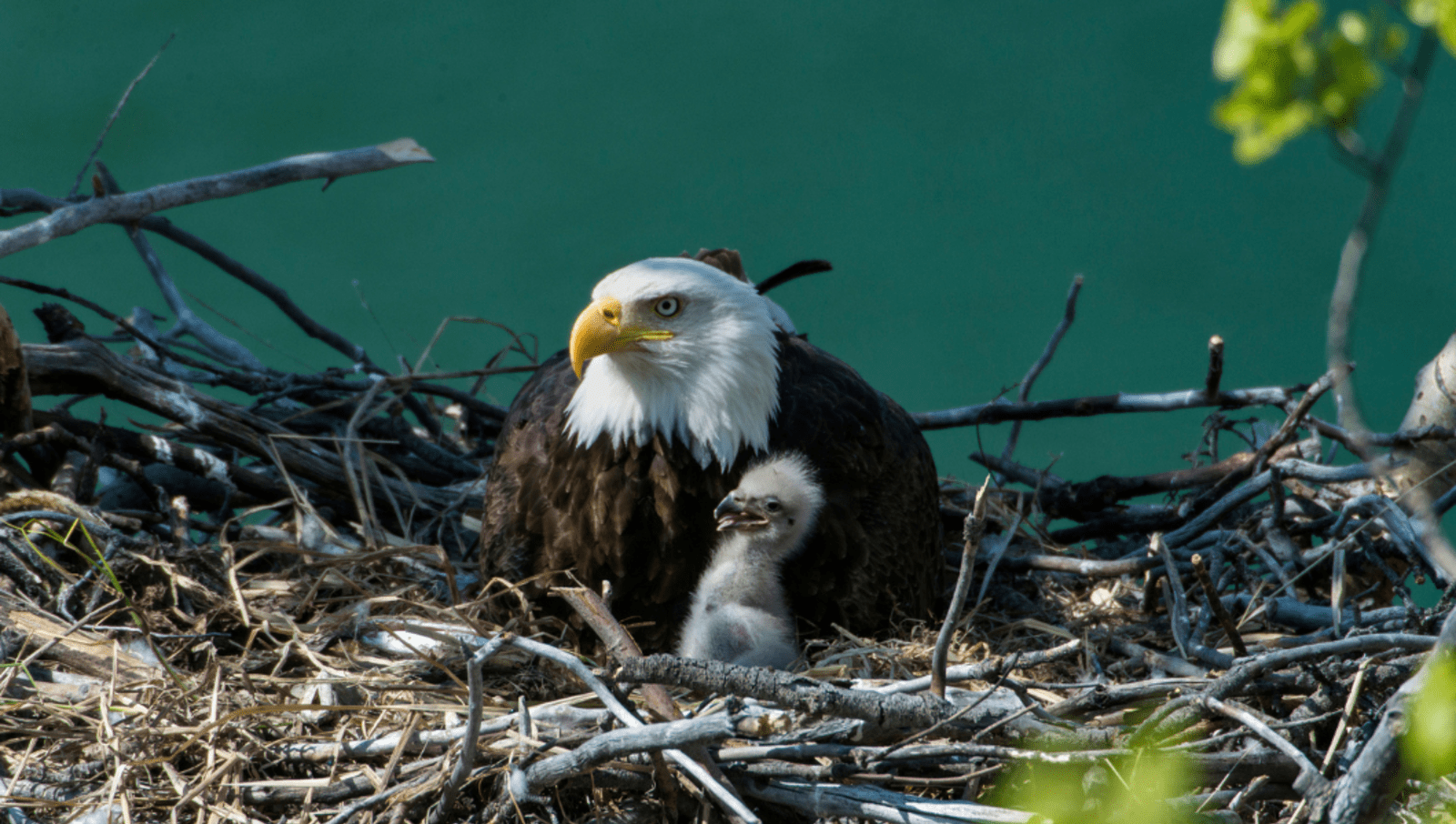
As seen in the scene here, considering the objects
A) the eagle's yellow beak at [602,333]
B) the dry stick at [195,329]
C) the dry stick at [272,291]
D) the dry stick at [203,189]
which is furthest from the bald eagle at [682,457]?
the dry stick at [195,329]

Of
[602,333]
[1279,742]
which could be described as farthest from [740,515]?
[1279,742]

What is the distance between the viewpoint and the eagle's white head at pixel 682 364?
6.31ft

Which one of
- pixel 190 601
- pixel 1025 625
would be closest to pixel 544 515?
pixel 190 601

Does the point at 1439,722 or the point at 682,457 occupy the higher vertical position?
the point at 1439,722

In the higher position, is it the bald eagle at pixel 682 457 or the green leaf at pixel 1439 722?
the green leaf at pixel 1439 722

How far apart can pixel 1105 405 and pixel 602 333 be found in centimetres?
129

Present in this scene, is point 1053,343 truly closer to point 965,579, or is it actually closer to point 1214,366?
point 1214,366

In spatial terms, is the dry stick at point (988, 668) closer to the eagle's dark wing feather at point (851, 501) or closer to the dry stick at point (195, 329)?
the eagle's dark wing feather at point (851, 501)

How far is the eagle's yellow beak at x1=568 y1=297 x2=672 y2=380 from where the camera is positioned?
1859 mm

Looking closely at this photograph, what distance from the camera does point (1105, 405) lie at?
2637mm

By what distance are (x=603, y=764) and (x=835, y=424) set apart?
32.8 inches

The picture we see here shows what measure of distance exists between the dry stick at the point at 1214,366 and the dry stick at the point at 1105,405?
2cm

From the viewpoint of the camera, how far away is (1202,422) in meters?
2.82

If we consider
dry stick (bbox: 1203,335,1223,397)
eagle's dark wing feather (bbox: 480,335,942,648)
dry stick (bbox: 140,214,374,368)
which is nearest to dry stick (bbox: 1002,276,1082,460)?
dry stick (bbox: 1203,335,1223,397)
